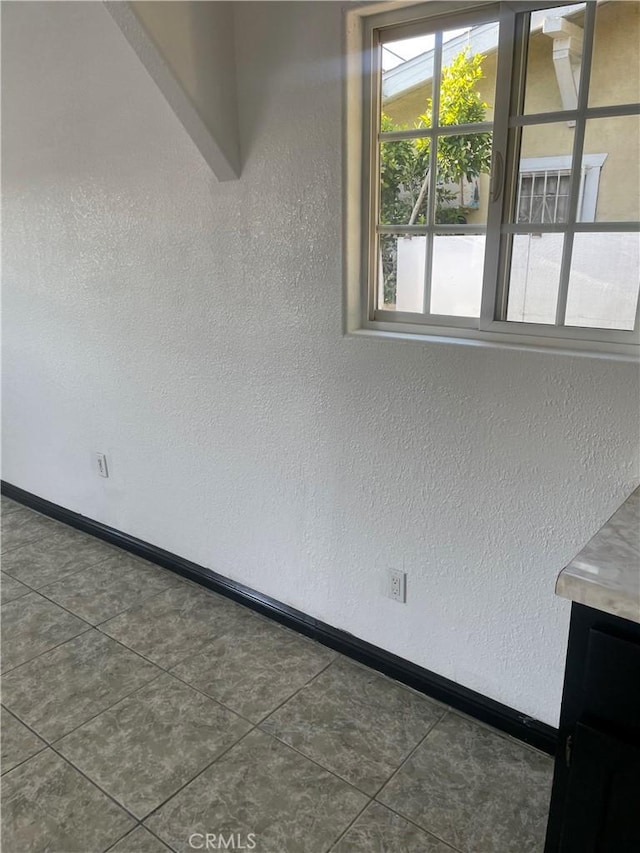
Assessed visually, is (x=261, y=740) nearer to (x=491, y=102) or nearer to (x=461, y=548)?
(x=461, y=548)

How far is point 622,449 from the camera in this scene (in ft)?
4.67

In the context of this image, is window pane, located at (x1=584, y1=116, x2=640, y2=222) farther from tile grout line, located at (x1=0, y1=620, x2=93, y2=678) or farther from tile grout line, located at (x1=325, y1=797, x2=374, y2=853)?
tile grout line, located at (x1=0, y1=620, x2=93, y2=678)

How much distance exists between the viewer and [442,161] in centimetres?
164

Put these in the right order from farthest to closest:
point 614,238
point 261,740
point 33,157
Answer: point 33,157
point 261,740
point 614,238

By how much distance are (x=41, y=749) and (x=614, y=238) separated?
6.64ft

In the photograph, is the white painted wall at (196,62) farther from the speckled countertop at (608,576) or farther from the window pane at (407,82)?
the speckled countertop at (608,576)

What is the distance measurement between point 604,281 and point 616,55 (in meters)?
0.49

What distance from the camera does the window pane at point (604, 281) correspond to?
1.41m

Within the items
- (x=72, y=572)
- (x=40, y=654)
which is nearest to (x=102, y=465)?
(x=72, y=572)

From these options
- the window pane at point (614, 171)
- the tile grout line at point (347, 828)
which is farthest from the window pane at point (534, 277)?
the tile grout line at point (347, 828)

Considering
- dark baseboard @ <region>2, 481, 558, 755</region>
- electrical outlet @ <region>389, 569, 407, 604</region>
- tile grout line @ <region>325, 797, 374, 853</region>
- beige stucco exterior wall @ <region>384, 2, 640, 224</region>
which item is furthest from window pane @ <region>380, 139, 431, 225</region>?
tile grout line @ <region>325, 797, 374, 853</region>

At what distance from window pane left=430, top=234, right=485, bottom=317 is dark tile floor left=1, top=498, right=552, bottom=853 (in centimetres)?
121

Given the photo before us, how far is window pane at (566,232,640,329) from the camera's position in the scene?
1.41 meters

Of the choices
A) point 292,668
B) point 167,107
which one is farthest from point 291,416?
point 167,107
